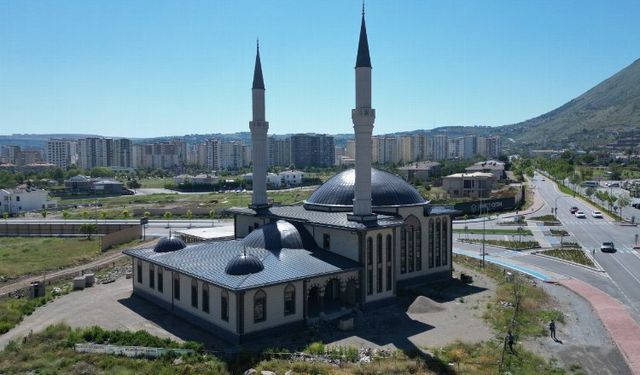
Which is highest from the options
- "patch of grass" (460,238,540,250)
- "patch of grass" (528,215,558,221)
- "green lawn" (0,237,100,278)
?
"patch of grass" (528,215,558,221)

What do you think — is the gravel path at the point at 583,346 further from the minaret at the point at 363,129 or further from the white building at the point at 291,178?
the white building at the point at 291,178

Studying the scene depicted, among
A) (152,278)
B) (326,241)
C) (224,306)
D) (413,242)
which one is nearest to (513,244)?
(413,242)

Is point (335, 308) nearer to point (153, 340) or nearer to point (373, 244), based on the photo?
point (373, 244)

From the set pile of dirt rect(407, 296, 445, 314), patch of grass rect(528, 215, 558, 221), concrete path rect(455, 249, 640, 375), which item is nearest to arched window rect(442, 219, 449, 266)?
concrete path rect(455, 249, 640, 375)

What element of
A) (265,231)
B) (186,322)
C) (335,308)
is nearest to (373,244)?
(335,308)

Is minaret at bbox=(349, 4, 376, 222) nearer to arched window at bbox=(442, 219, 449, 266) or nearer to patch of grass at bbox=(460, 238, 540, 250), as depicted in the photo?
arched window at bbox=(442, 219, 449, 266)

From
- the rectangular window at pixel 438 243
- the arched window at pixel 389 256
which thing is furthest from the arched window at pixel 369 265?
the rectangular window at pixel 438 243
